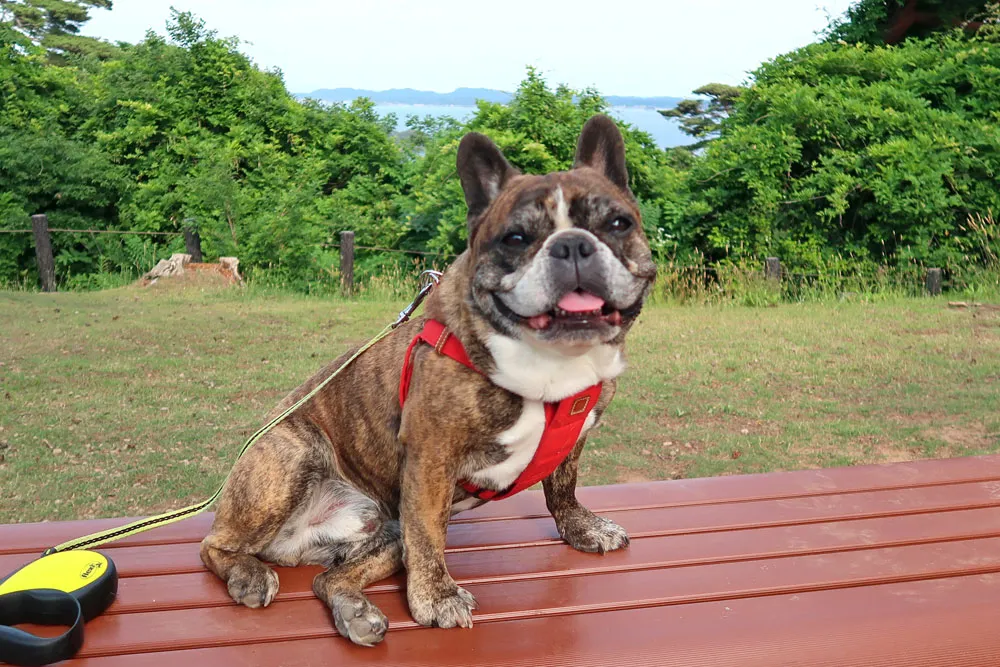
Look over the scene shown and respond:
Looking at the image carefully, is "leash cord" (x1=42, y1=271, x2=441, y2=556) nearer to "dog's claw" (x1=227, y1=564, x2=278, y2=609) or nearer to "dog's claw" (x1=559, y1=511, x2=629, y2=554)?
"dog's claw" (x1=227, y1=564, x2=278, y2=609)

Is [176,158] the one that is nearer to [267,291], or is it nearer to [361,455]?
[267,291]

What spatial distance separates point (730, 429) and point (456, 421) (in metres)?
4.60

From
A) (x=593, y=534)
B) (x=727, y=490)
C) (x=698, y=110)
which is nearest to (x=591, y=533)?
(x=593, y=534)

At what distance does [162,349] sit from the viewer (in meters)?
9.25

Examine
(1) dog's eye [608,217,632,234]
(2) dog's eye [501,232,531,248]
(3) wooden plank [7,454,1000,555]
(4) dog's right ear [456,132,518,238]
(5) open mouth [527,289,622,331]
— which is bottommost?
(3) wooden plank [7,454,1000,555]

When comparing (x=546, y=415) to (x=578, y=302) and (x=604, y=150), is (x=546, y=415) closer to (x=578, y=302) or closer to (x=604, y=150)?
(x=578, y=302)

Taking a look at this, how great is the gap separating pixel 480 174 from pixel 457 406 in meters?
0.76

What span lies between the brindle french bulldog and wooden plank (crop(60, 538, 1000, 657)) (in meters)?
0.08

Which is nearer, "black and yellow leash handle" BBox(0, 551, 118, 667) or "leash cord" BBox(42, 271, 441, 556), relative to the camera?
"black and yellow leash handle" BBox(0, 551, 118, 667)

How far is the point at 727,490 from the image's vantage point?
3631 mm

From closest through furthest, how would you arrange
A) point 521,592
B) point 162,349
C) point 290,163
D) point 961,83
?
point 521,592 < point 162,349 < point 961,83 < point 290,163

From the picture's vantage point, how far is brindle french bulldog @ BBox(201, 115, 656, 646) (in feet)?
8.29

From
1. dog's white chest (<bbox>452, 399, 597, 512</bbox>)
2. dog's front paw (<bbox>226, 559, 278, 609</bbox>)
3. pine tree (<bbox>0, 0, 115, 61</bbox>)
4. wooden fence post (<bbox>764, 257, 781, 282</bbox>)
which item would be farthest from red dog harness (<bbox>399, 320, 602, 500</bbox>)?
pine tree (<bbox>0, 0, 115, 61</bbox>)

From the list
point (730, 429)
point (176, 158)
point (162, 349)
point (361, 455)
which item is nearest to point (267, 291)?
point (162, 349)
